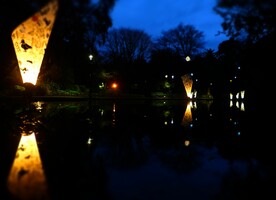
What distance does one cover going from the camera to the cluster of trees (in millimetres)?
10415

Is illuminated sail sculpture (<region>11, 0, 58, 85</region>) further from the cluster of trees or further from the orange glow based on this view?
the orange glow

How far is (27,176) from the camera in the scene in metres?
4.14

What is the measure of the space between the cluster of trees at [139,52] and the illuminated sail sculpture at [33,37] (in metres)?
0.37

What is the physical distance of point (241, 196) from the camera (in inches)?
142

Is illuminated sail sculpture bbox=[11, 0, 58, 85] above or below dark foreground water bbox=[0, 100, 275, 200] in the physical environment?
above

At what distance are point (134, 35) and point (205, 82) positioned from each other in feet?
53.4

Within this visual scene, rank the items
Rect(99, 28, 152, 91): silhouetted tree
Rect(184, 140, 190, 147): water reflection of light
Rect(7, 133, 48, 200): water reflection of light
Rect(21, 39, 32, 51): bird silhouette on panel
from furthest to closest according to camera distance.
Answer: Rect(99, 28, 152, 91): silhouetted tree < Rect(21, 39, 32, 51): bird silhouette on panel < Rect(184, 140, 190, 147): water reflection of light < Rect(7, 133, 48, 200): water reflection of light

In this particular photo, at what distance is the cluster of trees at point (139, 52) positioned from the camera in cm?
1041

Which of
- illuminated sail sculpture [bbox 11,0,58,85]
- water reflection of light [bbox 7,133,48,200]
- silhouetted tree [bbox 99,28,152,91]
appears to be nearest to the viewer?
water reflection of light [bbox 7,133,48,200]

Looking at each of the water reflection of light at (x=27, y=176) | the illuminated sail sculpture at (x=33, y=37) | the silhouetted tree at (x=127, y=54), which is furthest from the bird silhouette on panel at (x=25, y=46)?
the silhouetted tree at (x=127, y=54)

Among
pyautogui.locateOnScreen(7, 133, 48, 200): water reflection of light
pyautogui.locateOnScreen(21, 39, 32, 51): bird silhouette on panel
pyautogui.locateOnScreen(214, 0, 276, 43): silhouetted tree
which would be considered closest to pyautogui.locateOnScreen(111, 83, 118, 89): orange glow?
pyautogui.locateOnScreen(21, 39, 32, 51): bird silhouette on panel

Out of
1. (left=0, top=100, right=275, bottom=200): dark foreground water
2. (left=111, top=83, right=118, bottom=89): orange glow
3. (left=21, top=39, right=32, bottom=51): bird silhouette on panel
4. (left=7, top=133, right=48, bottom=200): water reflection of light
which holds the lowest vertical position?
(left=0, top=100, right=275, bottom=200): dark foreground water

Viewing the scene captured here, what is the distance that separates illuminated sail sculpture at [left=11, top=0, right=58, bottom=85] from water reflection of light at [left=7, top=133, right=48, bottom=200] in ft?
20.9

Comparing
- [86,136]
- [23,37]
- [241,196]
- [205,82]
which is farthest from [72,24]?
[205,82]
